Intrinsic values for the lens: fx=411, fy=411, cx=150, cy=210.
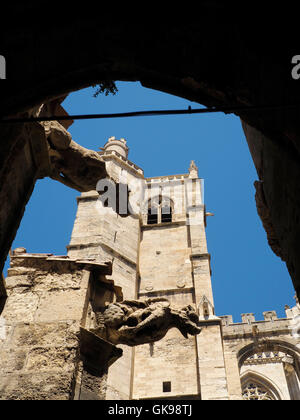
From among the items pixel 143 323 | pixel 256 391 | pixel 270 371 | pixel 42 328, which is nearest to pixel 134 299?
pixel 143 323

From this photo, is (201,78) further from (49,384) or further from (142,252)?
(142,252)

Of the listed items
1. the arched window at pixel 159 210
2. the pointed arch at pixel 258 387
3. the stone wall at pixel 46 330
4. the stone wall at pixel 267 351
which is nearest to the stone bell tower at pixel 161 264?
the arched window at pixel 159 210

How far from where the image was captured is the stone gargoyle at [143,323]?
230 inches

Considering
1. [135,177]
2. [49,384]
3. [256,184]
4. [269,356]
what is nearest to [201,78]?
[256,184]

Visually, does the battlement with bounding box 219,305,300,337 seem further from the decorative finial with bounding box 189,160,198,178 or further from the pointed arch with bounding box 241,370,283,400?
the decorative finial with bounding box 189,160,198,178

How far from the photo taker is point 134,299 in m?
9.05

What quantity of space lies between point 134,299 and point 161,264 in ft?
28.7

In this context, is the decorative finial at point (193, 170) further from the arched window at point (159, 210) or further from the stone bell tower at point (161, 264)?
the arched window at point (159, 210)

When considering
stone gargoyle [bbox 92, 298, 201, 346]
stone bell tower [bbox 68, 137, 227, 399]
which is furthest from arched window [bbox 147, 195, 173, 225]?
stone gargoyle [bbox 92, 298, 201, 346]

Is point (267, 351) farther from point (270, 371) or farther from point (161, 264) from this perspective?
point (161, 264)

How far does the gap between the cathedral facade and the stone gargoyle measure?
205 millimetres

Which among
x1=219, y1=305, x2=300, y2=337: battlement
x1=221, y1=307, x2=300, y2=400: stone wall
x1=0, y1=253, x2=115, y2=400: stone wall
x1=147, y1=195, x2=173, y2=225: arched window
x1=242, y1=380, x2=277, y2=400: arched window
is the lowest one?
x1=0, y1=253, x2=115, y2=400: stone wall

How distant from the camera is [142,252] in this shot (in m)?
18.5

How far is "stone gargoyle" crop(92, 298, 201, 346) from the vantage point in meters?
5.83
